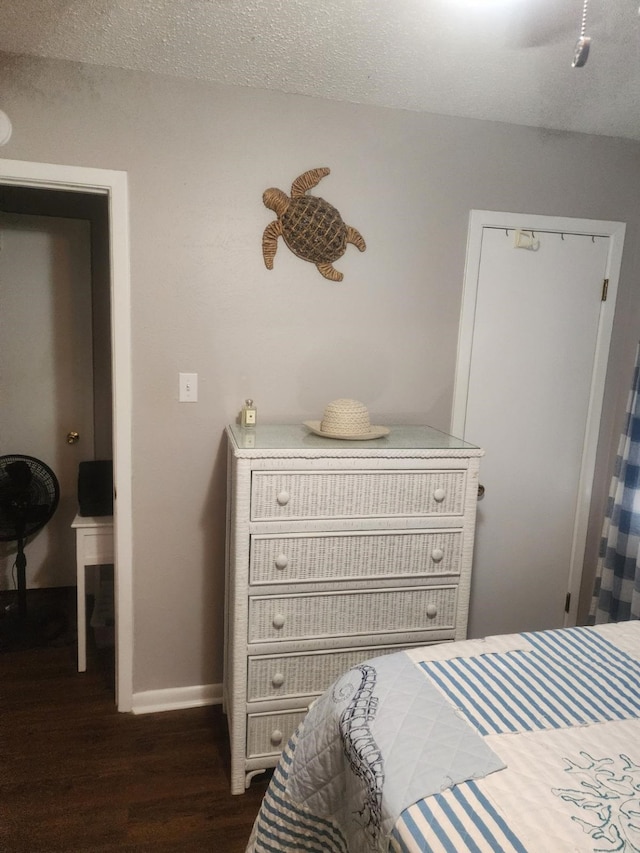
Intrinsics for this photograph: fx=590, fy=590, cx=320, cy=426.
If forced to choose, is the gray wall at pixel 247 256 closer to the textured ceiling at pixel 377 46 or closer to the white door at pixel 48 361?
the textured ceiling at pixel 377 46

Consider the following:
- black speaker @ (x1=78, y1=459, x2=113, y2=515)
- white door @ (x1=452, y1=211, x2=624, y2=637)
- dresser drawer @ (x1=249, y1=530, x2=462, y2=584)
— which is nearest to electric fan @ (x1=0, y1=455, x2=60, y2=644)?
black speaker @ (x1=78, y1=459, x2=113, y2=515)

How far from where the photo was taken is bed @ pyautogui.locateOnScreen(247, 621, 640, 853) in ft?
3.00

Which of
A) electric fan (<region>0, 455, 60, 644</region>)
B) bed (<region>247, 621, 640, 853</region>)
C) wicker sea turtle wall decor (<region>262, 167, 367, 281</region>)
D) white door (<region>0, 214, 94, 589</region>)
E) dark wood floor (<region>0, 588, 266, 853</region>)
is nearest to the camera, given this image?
bed (<region>247, 621, 640, 853</region>)

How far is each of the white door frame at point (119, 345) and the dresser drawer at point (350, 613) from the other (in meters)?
0.67

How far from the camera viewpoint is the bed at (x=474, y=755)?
3.00ft

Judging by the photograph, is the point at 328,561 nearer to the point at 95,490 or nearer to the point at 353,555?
the point at 353,555

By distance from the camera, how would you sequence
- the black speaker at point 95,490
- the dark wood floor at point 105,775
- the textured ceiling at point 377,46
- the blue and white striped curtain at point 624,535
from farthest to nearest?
1. the black speaker at point 95,490
2. the blue and white striped curtain at point 624,535
3. the dark wood floor at point 105,775
4. the textured ceiling at point 377,46

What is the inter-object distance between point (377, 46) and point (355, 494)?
141 cm

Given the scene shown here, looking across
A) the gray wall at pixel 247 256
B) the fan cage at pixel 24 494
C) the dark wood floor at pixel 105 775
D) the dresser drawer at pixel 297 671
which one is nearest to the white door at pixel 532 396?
the gray wall at pixel 247 256

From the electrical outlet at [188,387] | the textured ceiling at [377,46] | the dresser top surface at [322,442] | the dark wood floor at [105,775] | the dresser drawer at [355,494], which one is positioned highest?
the textured ceiling at [377,46]

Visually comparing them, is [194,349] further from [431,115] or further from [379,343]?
[431,115]

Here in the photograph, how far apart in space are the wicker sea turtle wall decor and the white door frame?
1.73ft

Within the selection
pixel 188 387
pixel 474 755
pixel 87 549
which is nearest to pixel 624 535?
pixel 474 755

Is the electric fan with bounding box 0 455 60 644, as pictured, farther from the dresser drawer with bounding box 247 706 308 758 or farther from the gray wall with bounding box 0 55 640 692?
the dresser drawer with bounding box 247 706 308 758
